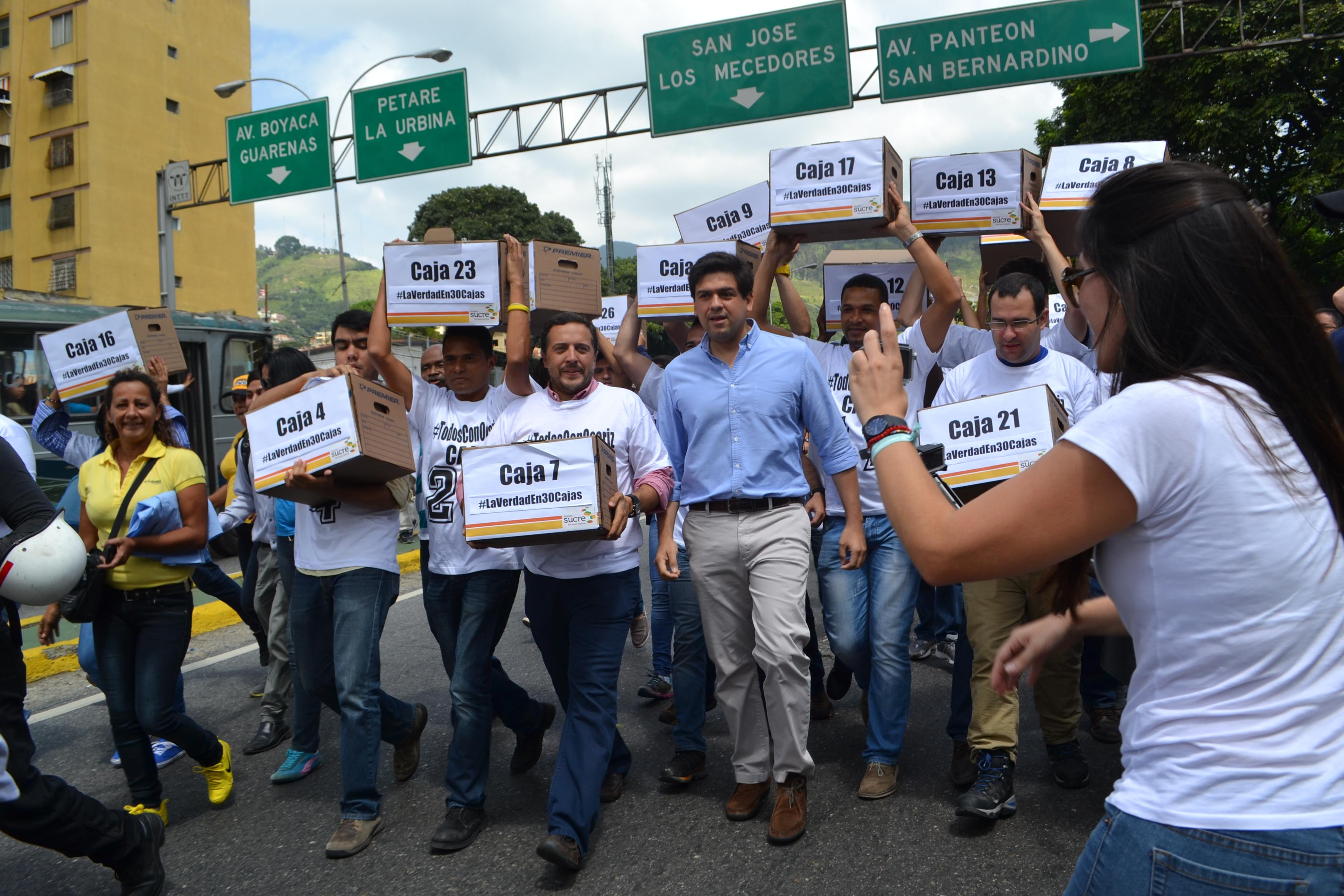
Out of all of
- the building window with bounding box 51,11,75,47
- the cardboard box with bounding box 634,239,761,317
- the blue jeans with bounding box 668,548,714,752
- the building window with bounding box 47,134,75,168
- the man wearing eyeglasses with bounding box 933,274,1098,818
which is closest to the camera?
the man wearing eyeglasses with bounding box 933,274,1098,818

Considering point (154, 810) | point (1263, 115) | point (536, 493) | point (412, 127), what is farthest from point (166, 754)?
point (1263, 115)

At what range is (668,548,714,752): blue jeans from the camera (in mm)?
4527

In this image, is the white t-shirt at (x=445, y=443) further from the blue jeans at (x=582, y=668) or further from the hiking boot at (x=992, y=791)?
the hiking boot at (x=992, y=791)

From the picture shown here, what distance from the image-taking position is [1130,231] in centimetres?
151

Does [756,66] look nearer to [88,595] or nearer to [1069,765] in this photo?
[1069,765]

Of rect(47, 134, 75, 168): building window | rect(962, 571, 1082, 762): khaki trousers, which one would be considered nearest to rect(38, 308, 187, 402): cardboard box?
rect(962, 571, 1082, 762): khaki trousers

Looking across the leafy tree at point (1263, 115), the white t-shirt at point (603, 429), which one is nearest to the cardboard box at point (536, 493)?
the white t-shirt at point (603, 429)

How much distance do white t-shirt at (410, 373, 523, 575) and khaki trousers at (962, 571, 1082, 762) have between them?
6.18ft

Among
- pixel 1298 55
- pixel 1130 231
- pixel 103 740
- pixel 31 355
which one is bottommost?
pixel 103 740

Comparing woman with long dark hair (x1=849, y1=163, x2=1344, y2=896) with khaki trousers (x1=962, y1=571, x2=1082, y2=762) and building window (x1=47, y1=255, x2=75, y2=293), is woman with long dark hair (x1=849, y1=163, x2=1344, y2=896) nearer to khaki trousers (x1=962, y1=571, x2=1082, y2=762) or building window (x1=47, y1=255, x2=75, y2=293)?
khaki trousers (x1=962, y1=571, x2=1082, y2=762)

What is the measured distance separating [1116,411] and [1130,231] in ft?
0.96

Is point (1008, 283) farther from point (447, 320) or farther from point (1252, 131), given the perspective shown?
point (1252, 131)

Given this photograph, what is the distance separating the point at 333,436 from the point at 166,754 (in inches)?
89.6

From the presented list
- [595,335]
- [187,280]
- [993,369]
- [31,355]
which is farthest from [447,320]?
[187,280]
